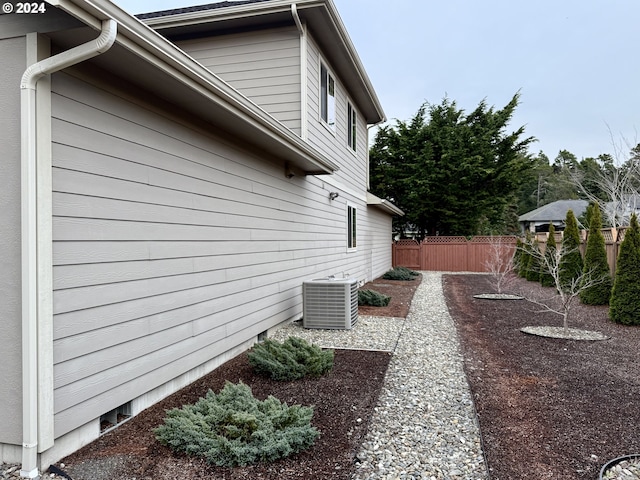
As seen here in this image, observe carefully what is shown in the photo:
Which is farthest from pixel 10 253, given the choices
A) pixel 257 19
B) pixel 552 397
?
pixel 257 19

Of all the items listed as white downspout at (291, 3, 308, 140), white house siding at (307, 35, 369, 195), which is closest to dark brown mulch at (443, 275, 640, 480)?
white downspout at (291, 3, 308, 140)

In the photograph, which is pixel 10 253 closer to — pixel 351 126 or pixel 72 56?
pixel 72 56

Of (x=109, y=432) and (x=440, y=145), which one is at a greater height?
(x=440, y=145)

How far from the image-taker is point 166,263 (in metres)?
3.54

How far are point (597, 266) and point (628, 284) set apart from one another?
5.91 feet

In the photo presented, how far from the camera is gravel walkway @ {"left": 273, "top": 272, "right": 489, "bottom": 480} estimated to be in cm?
260

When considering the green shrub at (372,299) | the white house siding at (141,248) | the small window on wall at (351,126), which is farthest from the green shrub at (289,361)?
the small window on wall at (351,126)

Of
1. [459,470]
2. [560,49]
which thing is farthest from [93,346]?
[560,49]

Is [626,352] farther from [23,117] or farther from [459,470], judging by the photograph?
[23,117]

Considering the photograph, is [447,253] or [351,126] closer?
[351,126]

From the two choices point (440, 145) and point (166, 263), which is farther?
point (440, 145)

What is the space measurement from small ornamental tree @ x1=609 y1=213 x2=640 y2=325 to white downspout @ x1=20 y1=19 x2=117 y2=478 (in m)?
8.28

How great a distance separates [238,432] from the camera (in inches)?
103

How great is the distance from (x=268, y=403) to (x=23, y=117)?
2.31m
